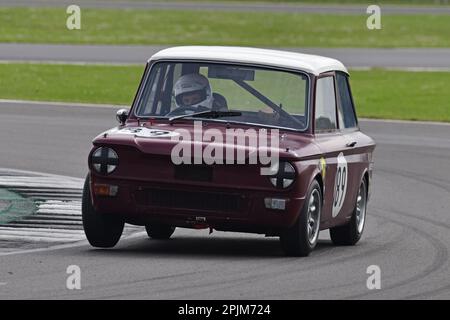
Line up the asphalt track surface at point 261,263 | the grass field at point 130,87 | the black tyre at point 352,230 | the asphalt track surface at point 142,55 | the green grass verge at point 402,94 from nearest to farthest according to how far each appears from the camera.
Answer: the asphalt track surface at point 261,263, the black tyre at point 352,230, the green grass verge at point 402,94, the grass field at point 130,87, the asphalt track surface at point 142,55

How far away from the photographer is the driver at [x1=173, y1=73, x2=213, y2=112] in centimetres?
1144

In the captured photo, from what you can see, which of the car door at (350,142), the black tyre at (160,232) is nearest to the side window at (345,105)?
the car door at (350,142)

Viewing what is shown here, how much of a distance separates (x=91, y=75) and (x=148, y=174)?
841 inches

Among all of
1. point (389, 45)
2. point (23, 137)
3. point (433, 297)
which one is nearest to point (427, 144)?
point (23, 137)

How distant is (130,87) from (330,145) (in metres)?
18.5

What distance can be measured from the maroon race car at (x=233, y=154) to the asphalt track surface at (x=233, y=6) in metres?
41.4

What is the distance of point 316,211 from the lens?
1094 centimetres

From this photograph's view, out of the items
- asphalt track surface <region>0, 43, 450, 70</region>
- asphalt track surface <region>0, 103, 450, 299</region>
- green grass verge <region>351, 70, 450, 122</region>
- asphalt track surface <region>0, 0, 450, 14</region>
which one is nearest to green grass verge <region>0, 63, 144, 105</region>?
asphalt track surface <region>0, 43, 450, 70</region>

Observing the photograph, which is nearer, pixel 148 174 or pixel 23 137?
pixel 148 174

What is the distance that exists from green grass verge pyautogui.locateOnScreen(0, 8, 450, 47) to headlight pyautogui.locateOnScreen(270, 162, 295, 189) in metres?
29.8

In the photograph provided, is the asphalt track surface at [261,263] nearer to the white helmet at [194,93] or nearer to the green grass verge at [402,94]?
the white helmet at [194,93]

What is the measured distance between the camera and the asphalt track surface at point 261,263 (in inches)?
348

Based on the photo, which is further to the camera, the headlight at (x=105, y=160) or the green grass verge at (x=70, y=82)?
the green grass verge at (x=70, y=82)
